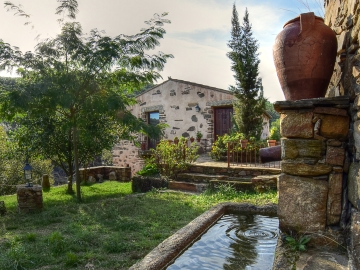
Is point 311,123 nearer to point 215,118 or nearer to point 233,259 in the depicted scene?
point 233,259

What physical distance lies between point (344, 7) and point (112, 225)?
12.7ft

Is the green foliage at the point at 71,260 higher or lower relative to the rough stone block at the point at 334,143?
lower

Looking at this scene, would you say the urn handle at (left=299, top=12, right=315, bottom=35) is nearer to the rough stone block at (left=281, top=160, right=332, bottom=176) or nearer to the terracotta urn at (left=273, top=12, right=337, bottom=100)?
the terracotta urn at (left=273, top=12, right=337, bottom=100)

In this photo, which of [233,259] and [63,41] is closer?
[233,259]

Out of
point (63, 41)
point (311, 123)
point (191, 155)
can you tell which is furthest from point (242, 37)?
point (311, 123)

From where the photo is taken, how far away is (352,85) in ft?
6.98

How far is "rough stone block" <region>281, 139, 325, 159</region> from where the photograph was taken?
224 centimetres

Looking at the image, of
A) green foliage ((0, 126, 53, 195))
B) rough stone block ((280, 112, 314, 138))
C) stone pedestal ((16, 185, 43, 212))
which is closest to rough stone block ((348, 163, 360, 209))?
rough stone block ((280, 112, 314, 138))

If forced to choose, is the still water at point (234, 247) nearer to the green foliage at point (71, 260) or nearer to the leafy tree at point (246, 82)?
the green foliage at point (71, 260)

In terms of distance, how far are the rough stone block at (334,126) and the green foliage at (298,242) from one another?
0.80m

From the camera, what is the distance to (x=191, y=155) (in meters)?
7.99

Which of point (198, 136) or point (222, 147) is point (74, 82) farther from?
point (198, 136)

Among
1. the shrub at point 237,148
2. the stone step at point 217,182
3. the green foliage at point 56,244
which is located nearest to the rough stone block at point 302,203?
the green foliage at point 56,244

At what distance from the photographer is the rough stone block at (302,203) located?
220 cm
